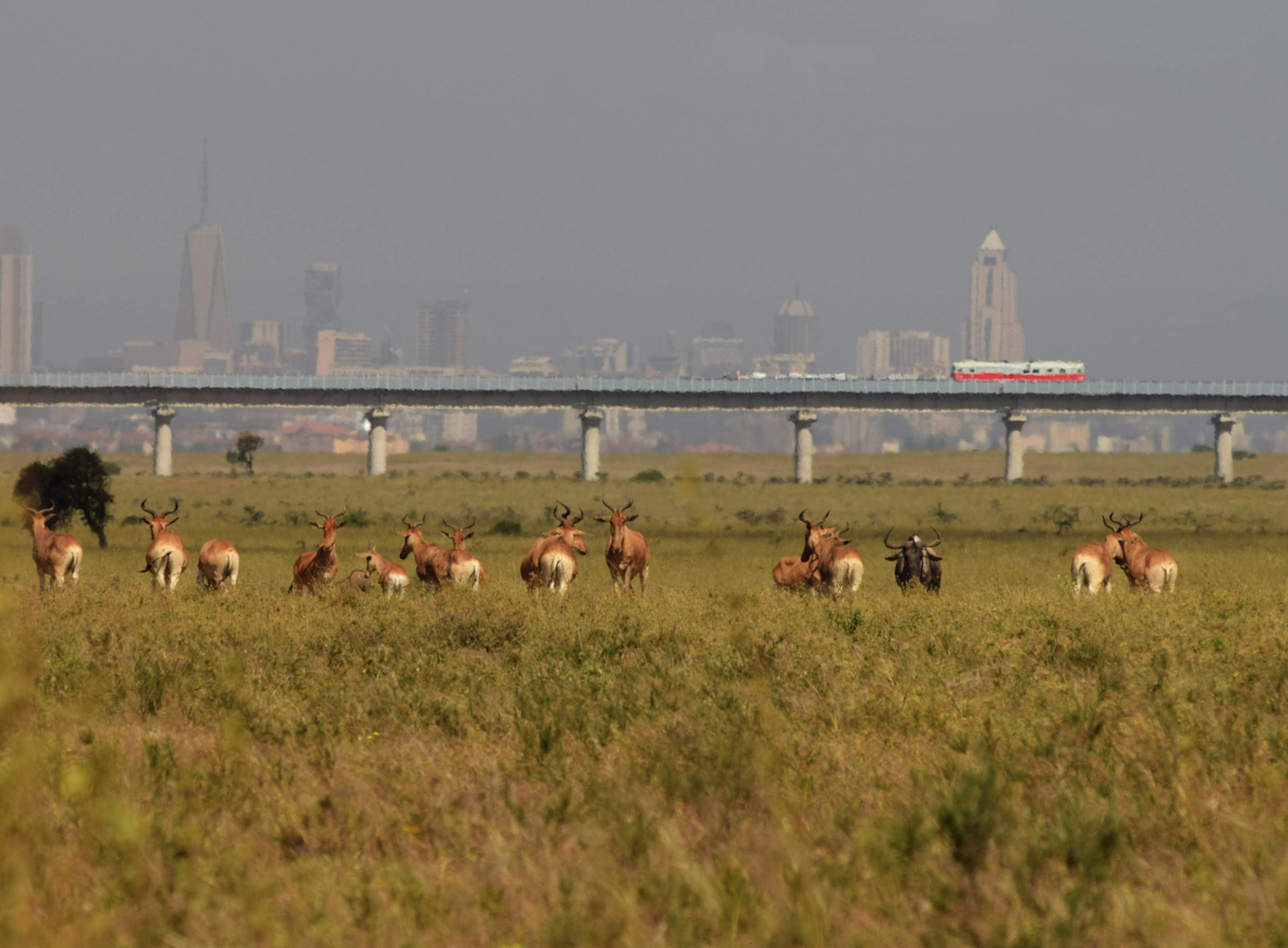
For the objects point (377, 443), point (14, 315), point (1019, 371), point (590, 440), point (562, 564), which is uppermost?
point (1019, 371)

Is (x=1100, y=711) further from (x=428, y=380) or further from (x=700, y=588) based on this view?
(x=428, y=380)

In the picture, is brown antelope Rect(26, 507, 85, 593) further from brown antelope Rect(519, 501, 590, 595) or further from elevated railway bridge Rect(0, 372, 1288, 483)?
elevated railway bridge Rect(0, 372, 1288, 483)

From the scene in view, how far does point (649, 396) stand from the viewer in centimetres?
11019

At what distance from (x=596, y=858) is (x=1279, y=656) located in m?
8.16

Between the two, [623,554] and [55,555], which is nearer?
[623,554]

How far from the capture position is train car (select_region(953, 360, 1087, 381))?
11638cm

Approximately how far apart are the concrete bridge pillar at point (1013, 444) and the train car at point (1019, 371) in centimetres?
326

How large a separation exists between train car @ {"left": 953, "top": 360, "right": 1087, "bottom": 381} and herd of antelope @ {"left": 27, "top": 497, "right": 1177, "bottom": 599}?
315 feet

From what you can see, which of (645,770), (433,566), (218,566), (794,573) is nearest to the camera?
(645,770)

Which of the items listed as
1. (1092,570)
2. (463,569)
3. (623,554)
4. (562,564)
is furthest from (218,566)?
(1092,570)

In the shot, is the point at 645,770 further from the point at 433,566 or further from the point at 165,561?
the point at 165,561

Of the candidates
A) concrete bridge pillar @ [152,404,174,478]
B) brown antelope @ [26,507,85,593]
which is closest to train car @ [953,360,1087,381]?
concrete bridge pillar @ [152,404,174,478]

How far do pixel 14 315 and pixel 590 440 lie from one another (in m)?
106

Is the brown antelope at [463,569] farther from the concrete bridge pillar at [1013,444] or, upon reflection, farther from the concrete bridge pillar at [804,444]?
the concrete bridge pillar at [1013,444]
